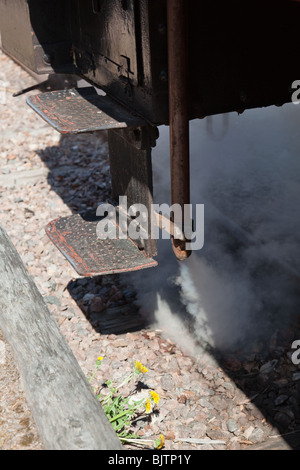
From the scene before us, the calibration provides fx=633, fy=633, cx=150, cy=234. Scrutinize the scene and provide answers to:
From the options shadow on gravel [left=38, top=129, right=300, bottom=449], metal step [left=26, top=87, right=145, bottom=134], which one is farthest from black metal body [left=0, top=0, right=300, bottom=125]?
shadow on gravel [left=38, top=129, right=300, bottom=449]

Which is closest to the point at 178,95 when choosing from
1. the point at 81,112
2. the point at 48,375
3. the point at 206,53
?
the point at 206,53

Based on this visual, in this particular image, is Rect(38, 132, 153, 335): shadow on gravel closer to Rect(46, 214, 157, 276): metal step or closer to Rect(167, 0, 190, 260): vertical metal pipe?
Rect(46, 214, 157, 276): metal step

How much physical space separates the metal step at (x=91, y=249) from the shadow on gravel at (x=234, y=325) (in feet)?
2.78

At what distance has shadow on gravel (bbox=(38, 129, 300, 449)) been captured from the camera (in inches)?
176

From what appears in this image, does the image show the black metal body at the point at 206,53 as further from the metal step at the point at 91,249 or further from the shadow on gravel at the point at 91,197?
the shadow on gravel at the point at 91,197

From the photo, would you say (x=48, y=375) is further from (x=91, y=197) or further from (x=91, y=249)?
(x=91, y=197)

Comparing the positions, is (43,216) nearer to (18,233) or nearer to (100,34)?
(18,233)

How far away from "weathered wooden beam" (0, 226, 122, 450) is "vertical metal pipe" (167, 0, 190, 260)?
1116 mm

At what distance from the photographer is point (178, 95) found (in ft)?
12.1

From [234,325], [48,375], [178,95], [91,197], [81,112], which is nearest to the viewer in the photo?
[48,375]

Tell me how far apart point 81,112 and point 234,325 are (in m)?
2.13

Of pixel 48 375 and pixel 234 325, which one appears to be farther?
pixel 234 325

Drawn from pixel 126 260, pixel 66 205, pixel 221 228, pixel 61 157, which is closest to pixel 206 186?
pixel 221 228

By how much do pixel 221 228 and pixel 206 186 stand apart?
85 centimetres
